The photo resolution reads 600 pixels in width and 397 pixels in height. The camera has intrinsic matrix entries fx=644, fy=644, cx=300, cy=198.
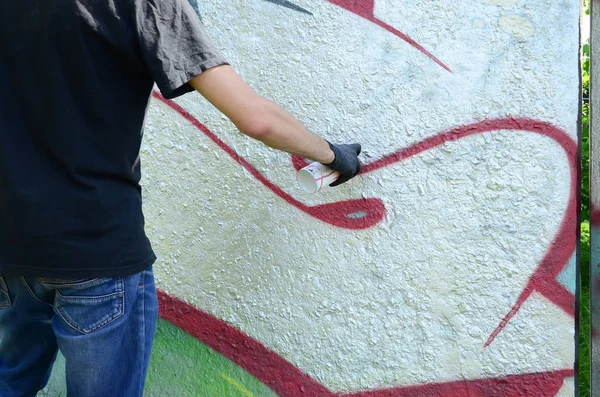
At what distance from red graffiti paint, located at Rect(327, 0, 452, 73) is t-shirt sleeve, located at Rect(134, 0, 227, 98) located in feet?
2.20

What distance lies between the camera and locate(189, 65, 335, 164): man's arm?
1396 millimetres

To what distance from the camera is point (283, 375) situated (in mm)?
2117

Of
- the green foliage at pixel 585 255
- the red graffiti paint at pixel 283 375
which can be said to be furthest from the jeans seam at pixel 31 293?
the green foliage at pixel 585 255

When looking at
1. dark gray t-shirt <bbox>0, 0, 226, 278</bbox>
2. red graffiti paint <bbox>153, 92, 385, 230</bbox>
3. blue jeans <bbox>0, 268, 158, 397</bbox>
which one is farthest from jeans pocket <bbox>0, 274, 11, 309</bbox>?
red graffiti paint <bbox>153, 92, 385, 230</bbox>

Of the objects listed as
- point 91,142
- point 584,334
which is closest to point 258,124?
point 91,142

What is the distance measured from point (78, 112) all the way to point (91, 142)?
0.23 ft

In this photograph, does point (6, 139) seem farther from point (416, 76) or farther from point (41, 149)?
point (416, 76)

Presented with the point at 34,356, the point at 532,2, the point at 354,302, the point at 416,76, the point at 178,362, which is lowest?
the point at 178,362

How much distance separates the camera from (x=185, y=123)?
7.29ft

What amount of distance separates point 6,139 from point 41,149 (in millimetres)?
79

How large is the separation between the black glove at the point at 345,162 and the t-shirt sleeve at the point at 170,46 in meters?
0.48

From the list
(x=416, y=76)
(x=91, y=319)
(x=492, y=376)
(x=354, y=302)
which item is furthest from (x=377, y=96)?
(x=91, y=319)

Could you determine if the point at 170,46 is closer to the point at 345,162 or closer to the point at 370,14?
the point at 345,162

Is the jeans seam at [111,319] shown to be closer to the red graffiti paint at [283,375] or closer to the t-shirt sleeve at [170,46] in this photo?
the t-shirt sleeve at [170,46]
